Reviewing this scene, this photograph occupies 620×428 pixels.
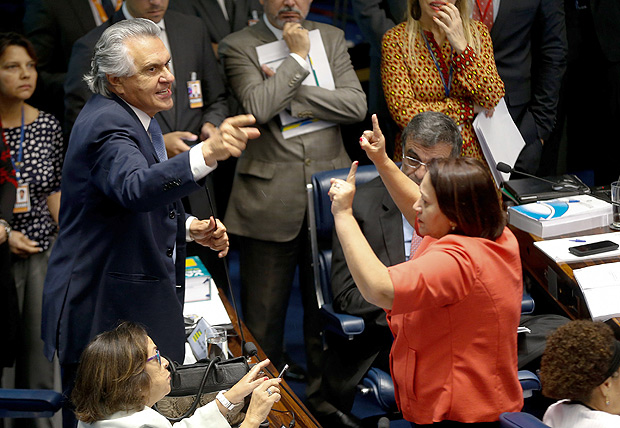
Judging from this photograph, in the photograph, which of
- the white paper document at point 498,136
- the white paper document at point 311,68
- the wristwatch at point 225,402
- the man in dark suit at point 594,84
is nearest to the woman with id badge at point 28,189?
the white paper document at point 311,68

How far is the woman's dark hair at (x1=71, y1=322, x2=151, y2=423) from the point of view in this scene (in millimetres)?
1947

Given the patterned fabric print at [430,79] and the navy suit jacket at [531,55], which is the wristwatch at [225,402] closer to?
the patterned fabric print at [430,79]

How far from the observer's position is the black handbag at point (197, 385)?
220 centimetres

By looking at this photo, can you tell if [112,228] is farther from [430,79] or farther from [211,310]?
[430,79]

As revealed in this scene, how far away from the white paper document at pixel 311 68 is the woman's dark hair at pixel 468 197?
1.87 m

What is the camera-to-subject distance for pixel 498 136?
3.84 metres

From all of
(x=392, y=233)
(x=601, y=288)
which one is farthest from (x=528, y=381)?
(x=392, y=233)

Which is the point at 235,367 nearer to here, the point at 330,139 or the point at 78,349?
the point at 78,349

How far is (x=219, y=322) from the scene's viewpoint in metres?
2.91

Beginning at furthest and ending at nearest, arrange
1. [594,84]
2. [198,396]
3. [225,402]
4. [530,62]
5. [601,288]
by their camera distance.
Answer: [594,84] < [530,62] < [601,288] < [198,396] < [225,402]

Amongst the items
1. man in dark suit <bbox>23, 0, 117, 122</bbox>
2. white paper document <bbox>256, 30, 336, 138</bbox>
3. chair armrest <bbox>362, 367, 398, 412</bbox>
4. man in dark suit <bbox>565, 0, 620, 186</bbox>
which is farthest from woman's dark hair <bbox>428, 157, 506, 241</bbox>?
man in dark suit <bbox>565, 0, 620, 186</bbox>

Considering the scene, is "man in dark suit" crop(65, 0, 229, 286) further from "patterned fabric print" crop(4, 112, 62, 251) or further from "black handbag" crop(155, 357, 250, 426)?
"black handbag" crop(155, 357, 250, 426)

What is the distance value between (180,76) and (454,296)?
2307 millimetres

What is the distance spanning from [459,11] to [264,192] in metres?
1.26
